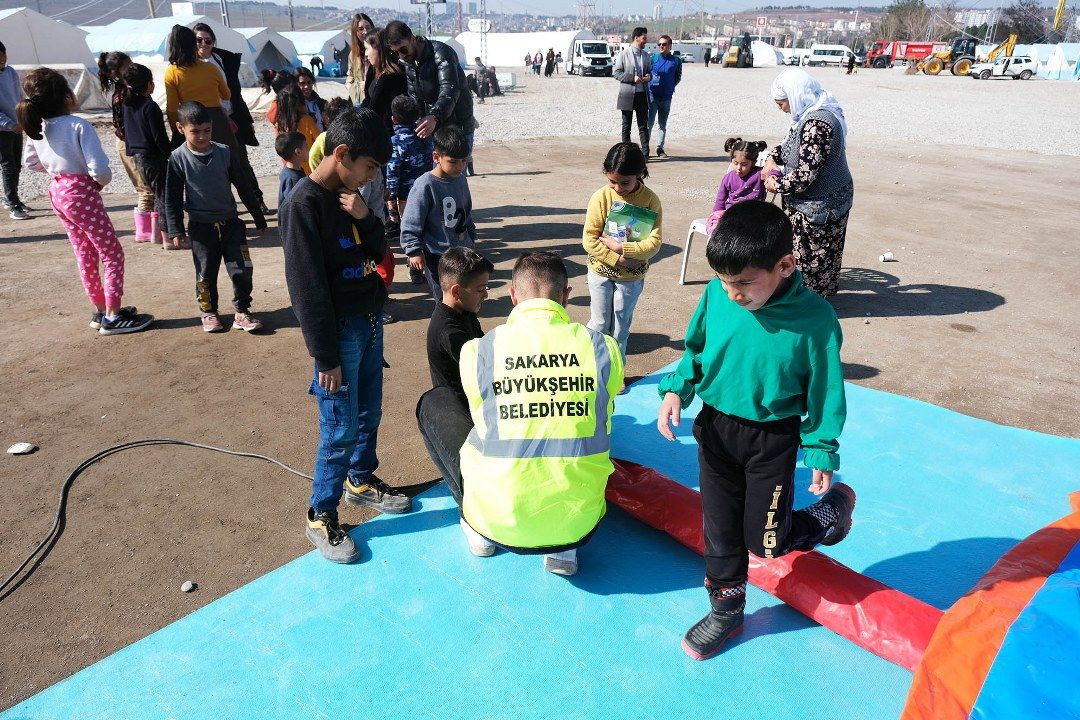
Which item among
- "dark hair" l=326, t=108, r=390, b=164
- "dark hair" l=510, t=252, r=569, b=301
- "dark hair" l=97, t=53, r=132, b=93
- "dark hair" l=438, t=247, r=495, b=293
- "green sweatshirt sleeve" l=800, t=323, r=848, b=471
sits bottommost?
"green sweatshirt sleeve" l=800, t=323, r=848, b=471

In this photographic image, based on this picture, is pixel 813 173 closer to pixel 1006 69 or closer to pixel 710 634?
pixel 710 634

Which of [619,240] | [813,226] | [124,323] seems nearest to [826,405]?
[619,240]

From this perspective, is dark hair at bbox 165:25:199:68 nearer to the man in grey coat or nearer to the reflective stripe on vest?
the reflective stripe on vest

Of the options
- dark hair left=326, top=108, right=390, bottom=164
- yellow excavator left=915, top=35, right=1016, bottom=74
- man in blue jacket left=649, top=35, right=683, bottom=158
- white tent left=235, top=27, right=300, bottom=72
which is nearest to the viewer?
dark hair left=326, top=108, right=390, bottom=164

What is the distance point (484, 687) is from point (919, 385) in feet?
12.7

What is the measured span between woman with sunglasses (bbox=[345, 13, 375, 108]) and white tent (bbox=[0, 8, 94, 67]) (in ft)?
75.9

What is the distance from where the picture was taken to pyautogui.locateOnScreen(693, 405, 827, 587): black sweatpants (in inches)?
94.5

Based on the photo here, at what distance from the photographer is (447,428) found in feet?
9.96

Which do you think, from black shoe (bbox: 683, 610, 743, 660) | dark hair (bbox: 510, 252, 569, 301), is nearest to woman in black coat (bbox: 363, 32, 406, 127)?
dark hair (bbox: 510, 252, 569, 301)

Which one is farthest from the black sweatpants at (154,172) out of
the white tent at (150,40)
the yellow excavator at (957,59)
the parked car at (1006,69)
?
the yellow excavator at (957,59)

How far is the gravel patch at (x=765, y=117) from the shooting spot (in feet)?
51.3

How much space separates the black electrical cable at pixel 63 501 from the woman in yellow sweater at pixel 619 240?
2133 millimetres

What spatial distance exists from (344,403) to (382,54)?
503 centimetres

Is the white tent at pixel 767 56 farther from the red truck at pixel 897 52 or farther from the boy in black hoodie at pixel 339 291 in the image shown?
the boy in black hoodie at pixel 339 291
